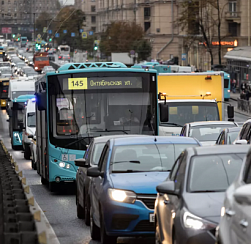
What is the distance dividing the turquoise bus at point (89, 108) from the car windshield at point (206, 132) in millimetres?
2921

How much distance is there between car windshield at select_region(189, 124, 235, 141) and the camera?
66.3 ft

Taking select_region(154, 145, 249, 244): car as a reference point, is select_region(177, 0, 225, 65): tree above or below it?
above

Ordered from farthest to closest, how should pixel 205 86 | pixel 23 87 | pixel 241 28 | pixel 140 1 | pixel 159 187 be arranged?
pixel 140 1
pixel 241 28
pixel 23 87
pixel 205 86
pixel 159 187

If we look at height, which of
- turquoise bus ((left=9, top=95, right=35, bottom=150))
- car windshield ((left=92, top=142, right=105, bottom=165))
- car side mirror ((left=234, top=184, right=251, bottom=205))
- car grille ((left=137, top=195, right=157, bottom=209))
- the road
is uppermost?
car side mirror ((left=234, top=184, right=251, bottom=205))

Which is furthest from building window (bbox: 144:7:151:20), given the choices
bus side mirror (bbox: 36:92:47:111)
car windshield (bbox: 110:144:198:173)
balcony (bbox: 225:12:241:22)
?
car windshield (bbox: 110:144:198:173)

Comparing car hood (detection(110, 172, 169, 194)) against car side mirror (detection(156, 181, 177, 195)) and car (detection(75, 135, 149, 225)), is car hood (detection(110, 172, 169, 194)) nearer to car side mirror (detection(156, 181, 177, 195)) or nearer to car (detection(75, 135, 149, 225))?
car (detection(75, 135, 149, 225))

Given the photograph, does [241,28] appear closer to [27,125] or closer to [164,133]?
[27,125]

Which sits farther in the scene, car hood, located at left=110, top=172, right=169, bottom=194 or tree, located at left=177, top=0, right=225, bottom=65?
tree, located at left=177, top=0, right=225, bottom=65

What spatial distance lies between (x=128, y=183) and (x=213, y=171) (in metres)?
2.30

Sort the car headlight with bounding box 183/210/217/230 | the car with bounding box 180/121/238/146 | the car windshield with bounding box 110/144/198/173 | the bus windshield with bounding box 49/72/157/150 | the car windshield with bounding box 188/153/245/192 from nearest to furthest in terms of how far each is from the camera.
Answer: the car headlight with bounding box 183/210/217/230 < the car windshield with bounding box 188/153/245/192 < the car windshield with bounding box 110/144/198/173 < the bus windshield with bounding box 49/72/157/150 < the car with bounding box 180/121/238/146

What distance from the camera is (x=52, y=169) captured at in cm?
1781

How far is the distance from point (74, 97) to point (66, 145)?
106 cm

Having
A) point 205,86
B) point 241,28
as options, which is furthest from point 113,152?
point 241,28

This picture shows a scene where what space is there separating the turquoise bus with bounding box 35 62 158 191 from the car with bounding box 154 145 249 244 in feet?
27.9
